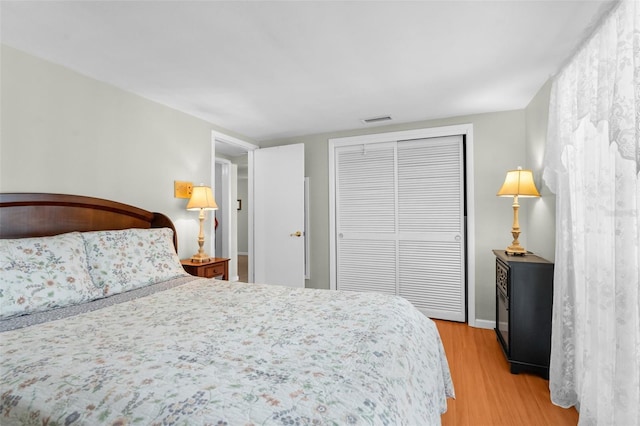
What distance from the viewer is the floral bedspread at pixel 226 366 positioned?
33.3 inches

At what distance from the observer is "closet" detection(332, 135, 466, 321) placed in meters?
3.54

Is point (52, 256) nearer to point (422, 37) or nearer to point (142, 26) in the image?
point (142, 26)

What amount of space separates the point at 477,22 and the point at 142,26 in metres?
1.97

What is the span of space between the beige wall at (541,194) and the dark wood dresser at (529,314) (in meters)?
0.28

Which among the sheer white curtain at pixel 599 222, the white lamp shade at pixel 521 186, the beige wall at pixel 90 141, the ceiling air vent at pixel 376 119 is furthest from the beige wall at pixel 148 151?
the sheer white curtain at pixel 599 222

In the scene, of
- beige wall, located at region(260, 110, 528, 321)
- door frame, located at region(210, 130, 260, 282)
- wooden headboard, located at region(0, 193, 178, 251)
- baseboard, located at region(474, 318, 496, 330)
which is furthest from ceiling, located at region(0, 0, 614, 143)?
baseboard, located at region(474, 318, 496, 330)

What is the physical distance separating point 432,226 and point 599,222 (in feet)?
6.64

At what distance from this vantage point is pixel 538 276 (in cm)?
229

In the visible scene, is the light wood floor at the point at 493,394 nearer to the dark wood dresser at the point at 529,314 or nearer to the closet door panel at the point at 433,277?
the dark wood dresser at the point at 529,314

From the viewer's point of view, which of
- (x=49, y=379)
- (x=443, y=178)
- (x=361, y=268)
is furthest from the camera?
(x=361, y=268)

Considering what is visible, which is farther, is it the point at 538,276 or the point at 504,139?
the point at 504,139

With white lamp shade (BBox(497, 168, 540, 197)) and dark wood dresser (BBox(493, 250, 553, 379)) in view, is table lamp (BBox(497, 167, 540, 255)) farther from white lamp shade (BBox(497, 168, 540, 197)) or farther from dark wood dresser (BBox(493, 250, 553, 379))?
dark wood dresser (BBox(493, 250, 553, 379))

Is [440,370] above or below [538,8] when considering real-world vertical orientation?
below

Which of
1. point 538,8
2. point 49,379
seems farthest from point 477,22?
point 49,379
